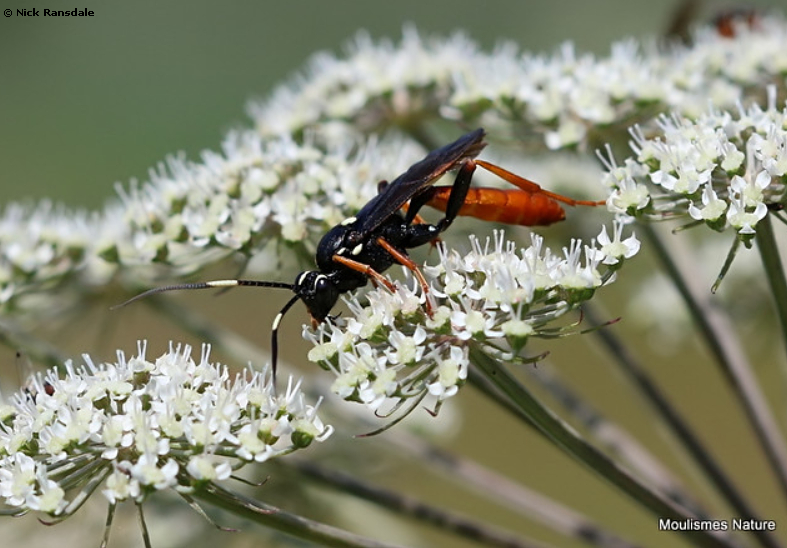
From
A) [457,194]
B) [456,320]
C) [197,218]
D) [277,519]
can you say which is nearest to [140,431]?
[277,519]

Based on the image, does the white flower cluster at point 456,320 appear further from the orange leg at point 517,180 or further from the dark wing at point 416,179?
the orange leg at point 517,180

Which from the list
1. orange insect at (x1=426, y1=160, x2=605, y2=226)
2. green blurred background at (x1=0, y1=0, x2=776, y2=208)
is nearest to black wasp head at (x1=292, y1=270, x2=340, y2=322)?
orange insect at (x1=426, y1=160, x2=605, y2=226)

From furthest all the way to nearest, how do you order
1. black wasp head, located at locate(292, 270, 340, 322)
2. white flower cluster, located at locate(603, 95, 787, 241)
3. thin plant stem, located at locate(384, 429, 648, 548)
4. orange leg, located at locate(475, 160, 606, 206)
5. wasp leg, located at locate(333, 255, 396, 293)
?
thin plant stem, located at locate(384, 429, 648, 548) → orange leg, located at locate(475, 160, 606, 206) → black wasp head, located at locate(292, 270, 340, 322) → wasp leg, located at locate(333, 255, 396, 293) → white flower cluster, located at locate(603, 95, 787, 241)

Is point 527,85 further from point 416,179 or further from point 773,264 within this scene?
point 773,264

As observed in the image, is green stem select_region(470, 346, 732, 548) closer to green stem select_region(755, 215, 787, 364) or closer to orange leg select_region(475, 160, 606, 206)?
green stem select_region(755, 215, 787, 364)

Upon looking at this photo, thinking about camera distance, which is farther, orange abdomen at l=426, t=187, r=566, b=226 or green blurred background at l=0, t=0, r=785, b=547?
green blurred background at l=0, t=0, r=785, b=547

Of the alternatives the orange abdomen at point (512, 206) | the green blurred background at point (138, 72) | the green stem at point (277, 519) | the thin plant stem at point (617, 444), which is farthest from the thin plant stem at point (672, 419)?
the green blurred background at point (138, 72)
